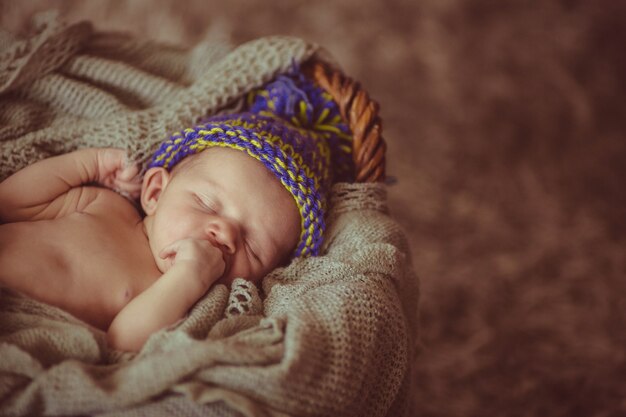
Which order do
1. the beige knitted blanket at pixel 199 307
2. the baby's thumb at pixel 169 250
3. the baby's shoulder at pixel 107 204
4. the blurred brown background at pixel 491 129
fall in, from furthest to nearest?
the blurred brown background at pixel 491 129 < the baby's shoulder at pixel 107 204 < the baby's thumb at pixel 169 250 < the beige knitted blanket at pixel 199 307

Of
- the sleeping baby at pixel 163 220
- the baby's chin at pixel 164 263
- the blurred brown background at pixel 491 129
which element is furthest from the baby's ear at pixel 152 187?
the blurred brown background at pixel 491 129

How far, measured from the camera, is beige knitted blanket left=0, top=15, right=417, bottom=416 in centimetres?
70

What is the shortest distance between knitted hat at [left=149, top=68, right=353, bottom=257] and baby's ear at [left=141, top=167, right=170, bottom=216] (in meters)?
0.02

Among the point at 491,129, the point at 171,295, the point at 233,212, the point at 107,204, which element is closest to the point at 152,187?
the point at 107,204

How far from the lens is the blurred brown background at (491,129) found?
1.97 m

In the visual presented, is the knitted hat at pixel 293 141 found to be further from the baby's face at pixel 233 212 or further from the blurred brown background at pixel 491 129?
the blurred brown background at pixel 491 129

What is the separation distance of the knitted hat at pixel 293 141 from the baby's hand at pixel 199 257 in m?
0.18

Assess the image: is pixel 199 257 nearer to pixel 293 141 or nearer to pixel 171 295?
pixel 171 295

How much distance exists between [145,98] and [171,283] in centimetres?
59

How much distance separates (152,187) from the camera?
110cm

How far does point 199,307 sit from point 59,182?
16.1 inches

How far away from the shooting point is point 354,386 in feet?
2.61

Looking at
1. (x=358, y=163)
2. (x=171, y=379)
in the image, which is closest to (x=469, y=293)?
(x=358, y=163)

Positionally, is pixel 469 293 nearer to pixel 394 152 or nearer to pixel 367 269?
pixel 394 152
